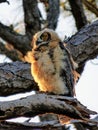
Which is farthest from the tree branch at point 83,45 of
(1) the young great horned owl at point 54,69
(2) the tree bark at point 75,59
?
(1) the young great horned owl at point 54,69

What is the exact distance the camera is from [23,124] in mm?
1584

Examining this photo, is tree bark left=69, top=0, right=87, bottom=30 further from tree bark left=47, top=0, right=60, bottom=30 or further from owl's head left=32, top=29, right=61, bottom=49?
owl's head left=32, top=29, right=61, bottom=49

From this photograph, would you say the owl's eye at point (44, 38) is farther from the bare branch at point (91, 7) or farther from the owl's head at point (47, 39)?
the bare branch at point (91, 7)

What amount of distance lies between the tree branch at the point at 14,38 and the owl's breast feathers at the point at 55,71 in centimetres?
192

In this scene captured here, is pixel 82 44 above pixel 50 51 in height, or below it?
above

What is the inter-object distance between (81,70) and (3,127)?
5.63 ft

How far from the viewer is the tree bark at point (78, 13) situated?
417 cm

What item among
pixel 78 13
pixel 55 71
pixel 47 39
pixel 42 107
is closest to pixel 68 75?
pixel 55 71

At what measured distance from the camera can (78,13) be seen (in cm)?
423

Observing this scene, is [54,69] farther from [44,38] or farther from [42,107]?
[42,107]

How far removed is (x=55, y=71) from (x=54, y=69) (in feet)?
0.03

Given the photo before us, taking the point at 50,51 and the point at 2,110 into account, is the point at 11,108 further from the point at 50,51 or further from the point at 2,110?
the point at 50,51

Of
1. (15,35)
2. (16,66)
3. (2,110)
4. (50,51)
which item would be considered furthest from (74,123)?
Answer: (15,35)

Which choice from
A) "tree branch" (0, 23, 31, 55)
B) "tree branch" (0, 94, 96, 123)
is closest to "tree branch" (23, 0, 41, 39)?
"tree branch" (0, 23, 31, 55)
